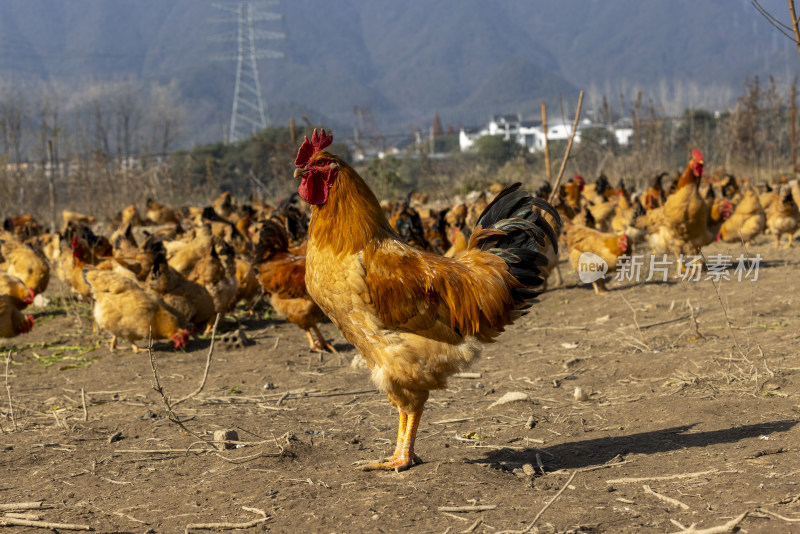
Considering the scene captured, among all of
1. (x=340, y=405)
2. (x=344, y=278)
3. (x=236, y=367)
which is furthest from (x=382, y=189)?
(x=344, y=278)

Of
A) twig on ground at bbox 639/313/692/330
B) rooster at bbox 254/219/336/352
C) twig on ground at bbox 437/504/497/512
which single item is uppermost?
rooster at bbox 254/219/336/352

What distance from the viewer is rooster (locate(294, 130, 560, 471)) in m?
3.78

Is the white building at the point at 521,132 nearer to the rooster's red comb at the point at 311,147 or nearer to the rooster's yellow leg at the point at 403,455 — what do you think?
the rooster's red comb at the point at 311,147

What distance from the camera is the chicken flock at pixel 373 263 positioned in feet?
12.6

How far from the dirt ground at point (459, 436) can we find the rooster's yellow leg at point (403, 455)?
9cm

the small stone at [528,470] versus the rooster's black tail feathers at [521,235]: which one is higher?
the rooster's black tail feathers at [521,235]

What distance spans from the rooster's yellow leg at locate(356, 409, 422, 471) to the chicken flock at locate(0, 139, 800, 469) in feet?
0.03

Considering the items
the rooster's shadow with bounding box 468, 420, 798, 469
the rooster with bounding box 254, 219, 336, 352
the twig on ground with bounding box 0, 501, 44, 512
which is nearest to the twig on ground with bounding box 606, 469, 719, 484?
the rooster's shadow with bounding box 468, 420, 798, 469

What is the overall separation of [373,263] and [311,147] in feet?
2.64

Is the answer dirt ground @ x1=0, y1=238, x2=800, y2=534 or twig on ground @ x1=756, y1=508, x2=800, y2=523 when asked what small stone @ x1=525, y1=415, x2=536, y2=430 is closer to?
dirt ground @ x1=0, y1=238, x2=800, y2=534

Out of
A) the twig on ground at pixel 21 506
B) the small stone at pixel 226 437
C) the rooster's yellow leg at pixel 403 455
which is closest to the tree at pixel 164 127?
the small stone at pixel 226 437

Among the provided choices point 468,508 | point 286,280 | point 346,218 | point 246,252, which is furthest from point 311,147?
point 246,252

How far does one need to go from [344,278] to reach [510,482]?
1469 mm

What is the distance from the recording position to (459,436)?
4.65 metres
